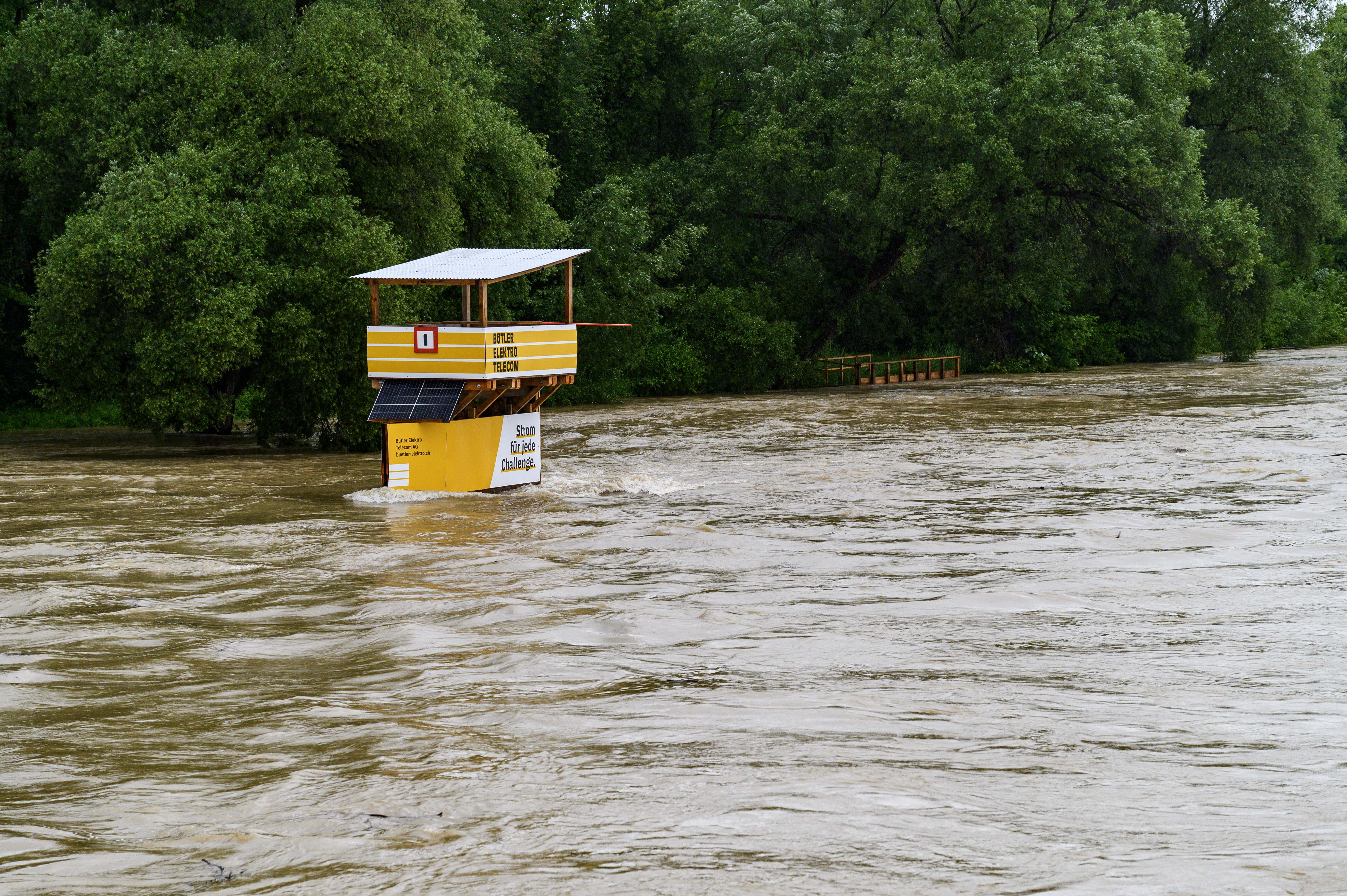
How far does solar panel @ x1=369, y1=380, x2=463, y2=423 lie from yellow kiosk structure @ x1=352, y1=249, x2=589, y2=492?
1 centimetres

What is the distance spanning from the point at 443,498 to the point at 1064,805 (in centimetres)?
1378

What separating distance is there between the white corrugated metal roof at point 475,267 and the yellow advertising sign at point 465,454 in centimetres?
202

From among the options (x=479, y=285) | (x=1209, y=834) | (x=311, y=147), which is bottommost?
(x=1209, y=834)

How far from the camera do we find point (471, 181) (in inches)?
1227

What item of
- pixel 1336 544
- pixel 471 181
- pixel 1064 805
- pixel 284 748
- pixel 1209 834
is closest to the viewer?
pixel 1209 834

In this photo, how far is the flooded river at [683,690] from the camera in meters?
5.85

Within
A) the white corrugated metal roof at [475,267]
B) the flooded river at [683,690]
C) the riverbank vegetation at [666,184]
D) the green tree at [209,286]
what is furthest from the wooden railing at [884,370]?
the flooded river at [683,690]

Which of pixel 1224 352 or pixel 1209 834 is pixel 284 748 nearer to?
pixel 1209 834

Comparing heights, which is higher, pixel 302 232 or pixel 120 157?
pixel 120 157

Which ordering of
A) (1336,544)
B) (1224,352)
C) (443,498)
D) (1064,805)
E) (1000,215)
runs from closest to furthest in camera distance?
(1064,805)
(1336,544)
(443,498)
(1000,215)
(1224,352)

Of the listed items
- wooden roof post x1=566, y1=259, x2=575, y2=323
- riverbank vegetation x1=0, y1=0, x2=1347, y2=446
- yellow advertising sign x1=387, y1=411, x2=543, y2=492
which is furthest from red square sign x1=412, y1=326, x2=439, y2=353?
riverbank vegetation x1=0, y1=0, x2=1347, y2=446

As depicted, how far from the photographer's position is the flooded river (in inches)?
230

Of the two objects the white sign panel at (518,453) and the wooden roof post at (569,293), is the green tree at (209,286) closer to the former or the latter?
the wooden roof post at (569,293)

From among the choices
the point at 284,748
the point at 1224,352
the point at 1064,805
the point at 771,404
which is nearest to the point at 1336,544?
the point at 1064,805
